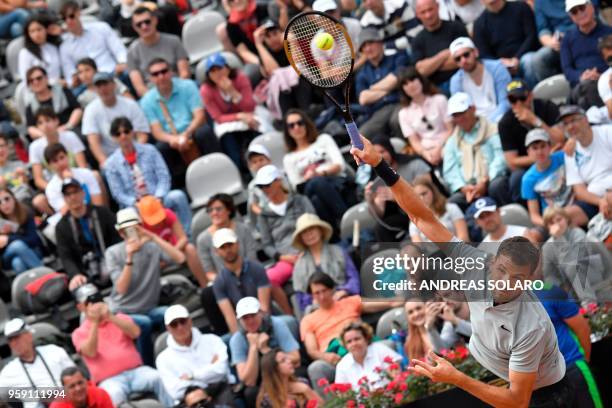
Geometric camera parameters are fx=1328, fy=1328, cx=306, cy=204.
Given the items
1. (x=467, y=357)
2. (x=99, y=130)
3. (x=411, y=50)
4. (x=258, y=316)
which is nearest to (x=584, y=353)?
(x=467, y=357)

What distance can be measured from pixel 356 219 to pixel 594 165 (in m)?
1.90

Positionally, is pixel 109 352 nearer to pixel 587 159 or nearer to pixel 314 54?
pixel 314 54

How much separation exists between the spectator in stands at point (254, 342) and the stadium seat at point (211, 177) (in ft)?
6.88

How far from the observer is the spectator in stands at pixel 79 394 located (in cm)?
883

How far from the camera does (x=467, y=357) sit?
8.10 meters

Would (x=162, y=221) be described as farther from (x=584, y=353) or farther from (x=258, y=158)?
(x=584, y=353)

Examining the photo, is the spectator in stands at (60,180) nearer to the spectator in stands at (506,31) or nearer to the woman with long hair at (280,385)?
the woman with long hair at (280,385)

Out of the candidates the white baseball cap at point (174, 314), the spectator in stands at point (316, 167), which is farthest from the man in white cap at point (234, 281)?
the spectator in stands at point (316, 167)

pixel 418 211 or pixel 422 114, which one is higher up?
pixel 418 211

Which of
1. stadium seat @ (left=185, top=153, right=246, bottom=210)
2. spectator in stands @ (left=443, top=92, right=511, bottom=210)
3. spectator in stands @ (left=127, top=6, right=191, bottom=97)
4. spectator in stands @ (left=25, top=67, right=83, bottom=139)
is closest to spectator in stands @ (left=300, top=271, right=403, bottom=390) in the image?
spectator in stands @ (left=443, top=92, right=511, bottom=210)

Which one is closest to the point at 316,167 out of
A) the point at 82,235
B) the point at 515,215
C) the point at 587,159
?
the point at 515,215

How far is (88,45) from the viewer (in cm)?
1310

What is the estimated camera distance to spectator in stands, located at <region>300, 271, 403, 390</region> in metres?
9.46

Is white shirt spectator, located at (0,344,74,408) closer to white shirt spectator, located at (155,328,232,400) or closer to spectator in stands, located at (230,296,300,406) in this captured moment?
white shirt spectator, located at (155,328,232,400)
